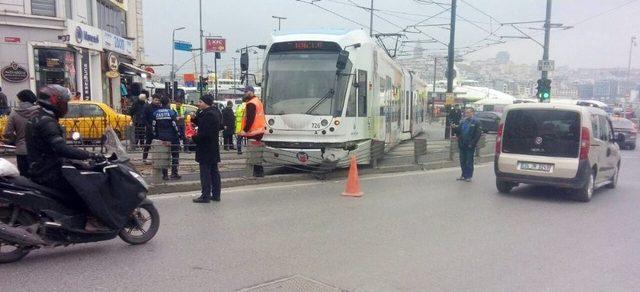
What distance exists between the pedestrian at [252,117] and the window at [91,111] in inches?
299

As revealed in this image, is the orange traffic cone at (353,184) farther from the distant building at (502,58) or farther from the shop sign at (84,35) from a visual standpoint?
the distant building at (502,58)

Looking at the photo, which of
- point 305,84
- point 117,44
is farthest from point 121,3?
point 305,84

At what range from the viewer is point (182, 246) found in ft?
20.8

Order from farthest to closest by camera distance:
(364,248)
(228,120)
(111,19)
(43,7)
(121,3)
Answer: (121,3) < (111,19) < (43,7) < (228,120) < (364,248)

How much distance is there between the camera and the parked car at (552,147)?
10.0 m

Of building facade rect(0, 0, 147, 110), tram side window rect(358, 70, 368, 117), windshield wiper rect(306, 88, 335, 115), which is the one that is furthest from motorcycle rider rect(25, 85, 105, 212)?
building facade rect(0, 0, 147, 110)

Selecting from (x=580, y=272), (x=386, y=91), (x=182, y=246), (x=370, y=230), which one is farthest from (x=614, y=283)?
(x=386, y=91)

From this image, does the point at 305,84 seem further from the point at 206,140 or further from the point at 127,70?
the point at 127,70

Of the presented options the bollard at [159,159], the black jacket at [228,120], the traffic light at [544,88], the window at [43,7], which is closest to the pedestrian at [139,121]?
the black jacket at [228,120]

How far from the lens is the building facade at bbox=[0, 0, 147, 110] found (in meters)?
21.2

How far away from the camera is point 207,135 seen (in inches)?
341

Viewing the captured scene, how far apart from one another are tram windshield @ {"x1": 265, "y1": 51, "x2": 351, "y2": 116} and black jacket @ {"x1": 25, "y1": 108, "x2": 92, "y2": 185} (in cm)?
655

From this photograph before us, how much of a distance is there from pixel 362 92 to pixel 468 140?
107 inches

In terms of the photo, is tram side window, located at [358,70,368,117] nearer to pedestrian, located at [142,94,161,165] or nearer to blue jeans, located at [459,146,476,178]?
blue jeans, located at [459,146,476,178]
